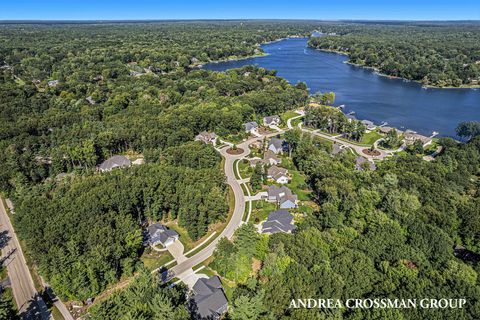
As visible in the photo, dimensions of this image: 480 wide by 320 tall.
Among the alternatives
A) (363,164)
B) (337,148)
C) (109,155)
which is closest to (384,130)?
(337,148)

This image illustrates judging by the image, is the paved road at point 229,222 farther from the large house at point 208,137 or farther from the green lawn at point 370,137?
the green lawn at point 370,137

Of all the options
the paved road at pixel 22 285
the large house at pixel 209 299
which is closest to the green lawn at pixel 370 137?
the large house at pixel 209 299

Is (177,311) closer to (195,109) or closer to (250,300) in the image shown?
(250,300)

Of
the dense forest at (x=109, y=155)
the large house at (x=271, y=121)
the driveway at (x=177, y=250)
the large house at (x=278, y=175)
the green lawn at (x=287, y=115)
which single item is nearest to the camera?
the dense forest at (x=109, y=155)

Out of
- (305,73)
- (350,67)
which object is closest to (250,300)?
(305,73)

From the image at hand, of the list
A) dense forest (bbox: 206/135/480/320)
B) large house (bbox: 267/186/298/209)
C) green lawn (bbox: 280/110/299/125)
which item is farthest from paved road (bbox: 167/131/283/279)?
green lawn (bbox: 280/110/299/125)

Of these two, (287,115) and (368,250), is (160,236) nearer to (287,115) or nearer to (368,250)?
(368,250)
